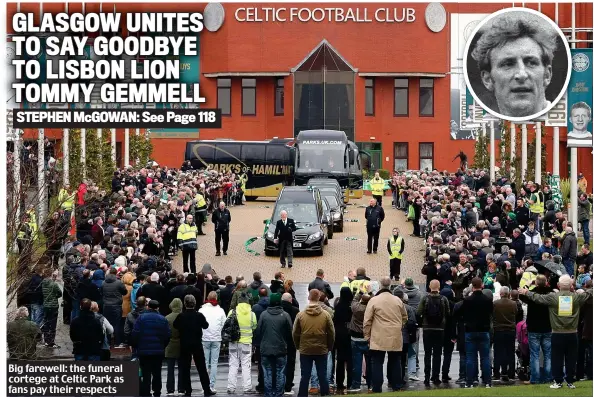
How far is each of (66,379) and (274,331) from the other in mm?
5728

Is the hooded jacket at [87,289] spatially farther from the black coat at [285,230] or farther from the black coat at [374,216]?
the black coat at [374,216]

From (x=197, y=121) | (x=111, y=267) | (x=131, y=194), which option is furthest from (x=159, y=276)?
(x=131, y=194)

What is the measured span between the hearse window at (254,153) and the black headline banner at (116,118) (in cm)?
3997

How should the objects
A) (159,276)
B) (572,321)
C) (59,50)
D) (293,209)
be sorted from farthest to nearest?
(293,209)
(159,276)
(572,321)
(59,50)

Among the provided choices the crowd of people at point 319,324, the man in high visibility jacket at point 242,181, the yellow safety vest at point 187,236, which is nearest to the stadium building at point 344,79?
the man in high visibility jacket at point 242,181

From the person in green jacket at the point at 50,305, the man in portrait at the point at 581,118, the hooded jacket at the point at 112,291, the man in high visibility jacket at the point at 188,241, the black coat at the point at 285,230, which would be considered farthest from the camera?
the black coat at the point at 285,230

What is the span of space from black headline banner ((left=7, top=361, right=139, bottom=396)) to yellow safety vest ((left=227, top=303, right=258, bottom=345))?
588 cm

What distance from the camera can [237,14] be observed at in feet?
226

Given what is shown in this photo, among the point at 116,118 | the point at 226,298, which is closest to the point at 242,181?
the point at 226,298

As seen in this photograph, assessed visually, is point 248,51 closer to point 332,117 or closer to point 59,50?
point 332,117

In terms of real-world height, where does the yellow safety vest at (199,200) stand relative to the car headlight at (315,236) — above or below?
above

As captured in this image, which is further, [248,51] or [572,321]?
[248,51]

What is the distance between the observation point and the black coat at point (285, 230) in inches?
1265

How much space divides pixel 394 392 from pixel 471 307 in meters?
1.69
